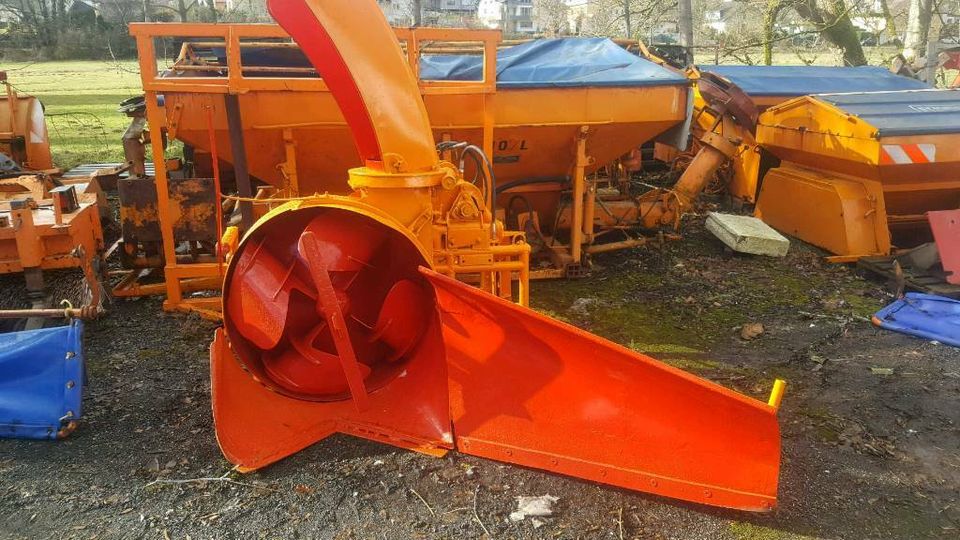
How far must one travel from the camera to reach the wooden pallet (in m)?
5.16

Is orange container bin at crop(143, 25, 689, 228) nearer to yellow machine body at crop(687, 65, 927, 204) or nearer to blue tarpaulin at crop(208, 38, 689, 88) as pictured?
blue tarpaulin at crop(208, 38, 689, 88)

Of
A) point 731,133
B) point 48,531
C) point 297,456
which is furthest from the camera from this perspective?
point 731,133

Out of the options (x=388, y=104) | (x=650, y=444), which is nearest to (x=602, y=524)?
(x=650, y=444)

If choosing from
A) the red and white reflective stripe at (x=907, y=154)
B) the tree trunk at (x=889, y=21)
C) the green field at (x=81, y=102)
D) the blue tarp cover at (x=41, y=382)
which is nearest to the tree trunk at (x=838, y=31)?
the tree trunk at (x=889, y=21)

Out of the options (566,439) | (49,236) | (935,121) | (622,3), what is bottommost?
(566,439)

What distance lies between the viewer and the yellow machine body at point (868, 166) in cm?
551

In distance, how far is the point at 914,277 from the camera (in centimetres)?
543

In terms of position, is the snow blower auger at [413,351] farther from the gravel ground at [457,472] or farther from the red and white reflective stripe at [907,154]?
the red and white reflective stripe at [907,154]

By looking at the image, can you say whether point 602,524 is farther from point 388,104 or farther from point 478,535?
point 388,104

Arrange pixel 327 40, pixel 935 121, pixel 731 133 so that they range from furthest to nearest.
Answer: pixel 731 133
pixel 935 121
pixel 327 40

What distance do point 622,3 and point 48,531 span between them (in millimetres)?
15648

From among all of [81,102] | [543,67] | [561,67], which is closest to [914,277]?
[561,67]

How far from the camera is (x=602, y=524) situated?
262cm

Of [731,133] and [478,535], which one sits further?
[731,133]
